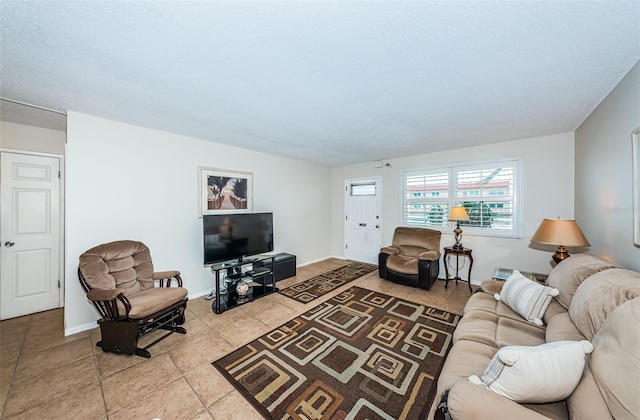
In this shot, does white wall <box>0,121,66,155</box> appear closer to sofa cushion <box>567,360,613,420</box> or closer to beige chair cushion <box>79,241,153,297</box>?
beige chair cushion <box>79,241,153,297</box>

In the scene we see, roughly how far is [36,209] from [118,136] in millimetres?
1533

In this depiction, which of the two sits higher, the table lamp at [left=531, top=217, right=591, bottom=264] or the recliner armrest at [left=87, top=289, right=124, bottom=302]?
the table lamp at [left=531, top=217, right=591, bottom=264]

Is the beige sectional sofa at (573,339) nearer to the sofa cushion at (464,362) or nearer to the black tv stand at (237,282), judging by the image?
the sofa cushion at (464,362)

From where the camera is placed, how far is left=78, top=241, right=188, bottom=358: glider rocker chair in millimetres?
2135

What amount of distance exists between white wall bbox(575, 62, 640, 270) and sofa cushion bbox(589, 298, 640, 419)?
1157 millimetres

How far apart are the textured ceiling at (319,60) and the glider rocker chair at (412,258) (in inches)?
83.8

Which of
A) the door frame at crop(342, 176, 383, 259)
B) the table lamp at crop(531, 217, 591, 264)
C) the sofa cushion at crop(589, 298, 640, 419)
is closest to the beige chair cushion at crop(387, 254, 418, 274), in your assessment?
the door frame at crop(342, 176, 383, 259)

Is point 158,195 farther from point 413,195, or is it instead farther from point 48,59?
point 413,195

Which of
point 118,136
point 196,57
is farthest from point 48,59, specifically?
point 118,136

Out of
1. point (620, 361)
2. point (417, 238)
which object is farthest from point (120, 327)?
point (417, 238)

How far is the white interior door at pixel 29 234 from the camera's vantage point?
281 centimetres

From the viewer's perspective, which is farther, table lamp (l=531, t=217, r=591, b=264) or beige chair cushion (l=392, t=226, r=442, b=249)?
beige chair cushion (l=392, t=226, r=442, b=249)

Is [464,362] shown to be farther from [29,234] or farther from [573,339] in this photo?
[29,234]

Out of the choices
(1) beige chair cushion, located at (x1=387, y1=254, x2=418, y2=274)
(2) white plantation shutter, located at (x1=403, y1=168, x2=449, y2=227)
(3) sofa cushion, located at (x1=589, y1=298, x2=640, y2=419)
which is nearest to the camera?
(3) sofa cushion, located at (x1=589, y1=298, x2=640, y2=419)
